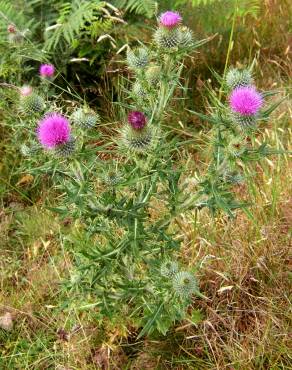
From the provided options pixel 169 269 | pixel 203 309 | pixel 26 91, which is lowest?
pixel 203 309

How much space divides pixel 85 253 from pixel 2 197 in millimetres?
1771

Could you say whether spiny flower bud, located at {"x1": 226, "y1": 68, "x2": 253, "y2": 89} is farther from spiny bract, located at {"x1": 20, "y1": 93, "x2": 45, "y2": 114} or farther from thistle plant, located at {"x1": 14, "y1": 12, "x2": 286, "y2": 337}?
spiny bract, located at {"x1": 20, "y1": 93, "x2": 45, "y2": 114}

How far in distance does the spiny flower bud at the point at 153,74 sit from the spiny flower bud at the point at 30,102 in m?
0.47

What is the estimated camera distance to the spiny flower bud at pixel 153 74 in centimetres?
236

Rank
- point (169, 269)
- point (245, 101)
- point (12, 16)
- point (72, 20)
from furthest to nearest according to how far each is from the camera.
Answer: point (12, 16) → point (72, 20) → point (169, 269) → point (245, 101)

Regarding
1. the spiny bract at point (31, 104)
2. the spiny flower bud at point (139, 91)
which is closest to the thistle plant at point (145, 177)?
the spiny flower bud at point (139, 91)

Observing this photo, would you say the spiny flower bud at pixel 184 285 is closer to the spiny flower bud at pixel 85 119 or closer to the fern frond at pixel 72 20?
the spiny flower bud at pixel 85 119

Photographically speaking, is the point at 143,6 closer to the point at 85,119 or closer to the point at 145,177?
the point at 85,119

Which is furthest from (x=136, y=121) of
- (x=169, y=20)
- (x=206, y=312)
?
(x=206, y=312)

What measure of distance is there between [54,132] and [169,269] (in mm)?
722

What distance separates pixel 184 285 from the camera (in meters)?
2.21

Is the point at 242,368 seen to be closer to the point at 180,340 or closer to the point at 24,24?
the point at 180,340

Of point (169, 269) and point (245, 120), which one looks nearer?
point (245, 120)

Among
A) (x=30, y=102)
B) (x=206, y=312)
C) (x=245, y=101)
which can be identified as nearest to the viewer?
(x=245, y=101)
